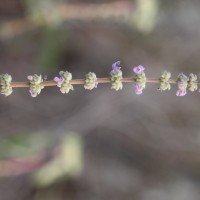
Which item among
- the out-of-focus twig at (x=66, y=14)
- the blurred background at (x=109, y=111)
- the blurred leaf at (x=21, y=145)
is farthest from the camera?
the blurred background at (x=109, y=111)

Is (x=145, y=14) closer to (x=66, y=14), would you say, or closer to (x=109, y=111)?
(x=66, y=14)

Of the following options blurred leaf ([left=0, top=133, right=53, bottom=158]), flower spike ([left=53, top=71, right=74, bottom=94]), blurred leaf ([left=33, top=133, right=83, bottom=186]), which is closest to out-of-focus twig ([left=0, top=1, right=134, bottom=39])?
blurred leaf ([left=0, top=133, right=53, bottom=158])

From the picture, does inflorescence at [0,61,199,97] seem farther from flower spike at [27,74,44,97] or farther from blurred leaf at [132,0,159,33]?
blurred leaf at [132,0,159,33]

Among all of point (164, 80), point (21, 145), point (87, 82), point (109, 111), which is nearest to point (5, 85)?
point (87, 82)

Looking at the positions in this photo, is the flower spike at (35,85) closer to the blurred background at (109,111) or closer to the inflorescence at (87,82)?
the inflorescence at (87,82)

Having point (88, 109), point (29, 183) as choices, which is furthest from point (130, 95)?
Answer: point (29, 183)

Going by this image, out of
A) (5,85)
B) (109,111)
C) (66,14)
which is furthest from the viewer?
(109,111)

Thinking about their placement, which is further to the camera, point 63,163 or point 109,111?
point 109,111

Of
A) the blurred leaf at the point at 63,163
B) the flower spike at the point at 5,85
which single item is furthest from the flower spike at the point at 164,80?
the blurred leaf at the point at 63,163

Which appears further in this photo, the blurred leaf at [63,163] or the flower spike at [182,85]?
the blurred leaf at [63,163]
